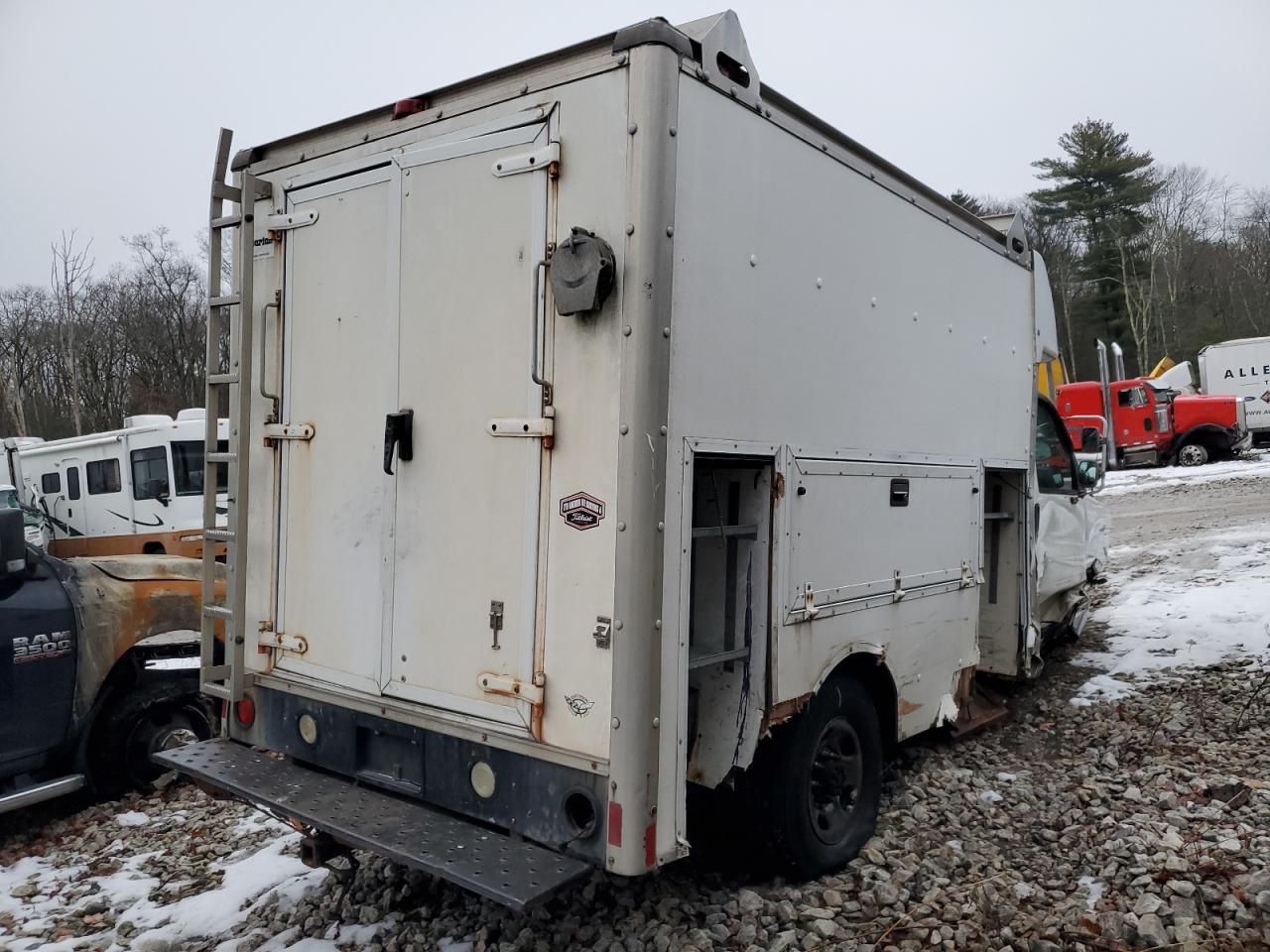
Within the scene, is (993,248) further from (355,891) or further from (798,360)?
(355,891)

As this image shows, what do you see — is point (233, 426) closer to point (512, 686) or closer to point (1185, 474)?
point (512, 686)

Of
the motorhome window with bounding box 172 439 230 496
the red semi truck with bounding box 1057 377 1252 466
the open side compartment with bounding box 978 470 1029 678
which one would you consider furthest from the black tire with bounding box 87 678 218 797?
the red semi truck with bounding box 1057 377 1252 466

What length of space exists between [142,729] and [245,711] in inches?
71.3

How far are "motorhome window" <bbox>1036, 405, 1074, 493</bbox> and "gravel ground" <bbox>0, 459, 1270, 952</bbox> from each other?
5.65 feet

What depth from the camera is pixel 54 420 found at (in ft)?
125

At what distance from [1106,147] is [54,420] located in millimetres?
45595

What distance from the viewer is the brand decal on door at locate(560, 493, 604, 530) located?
2.83m

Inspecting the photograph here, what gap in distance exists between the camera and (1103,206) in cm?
3878

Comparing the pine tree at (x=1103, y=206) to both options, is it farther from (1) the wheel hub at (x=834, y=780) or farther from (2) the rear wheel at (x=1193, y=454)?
(1) the wheel hub at (x=834, y=780)

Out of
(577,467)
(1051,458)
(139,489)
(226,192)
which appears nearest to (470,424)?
(577,467)

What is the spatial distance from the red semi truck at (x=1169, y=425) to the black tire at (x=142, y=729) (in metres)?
20.7

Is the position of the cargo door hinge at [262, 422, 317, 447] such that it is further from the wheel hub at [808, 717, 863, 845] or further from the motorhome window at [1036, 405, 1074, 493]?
the motorhome window at [1036, 405, 1074, 493]

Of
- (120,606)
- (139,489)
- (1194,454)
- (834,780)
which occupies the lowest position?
(834,780)

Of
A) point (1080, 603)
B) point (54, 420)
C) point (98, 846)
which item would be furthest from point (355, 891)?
point (54, 420)
